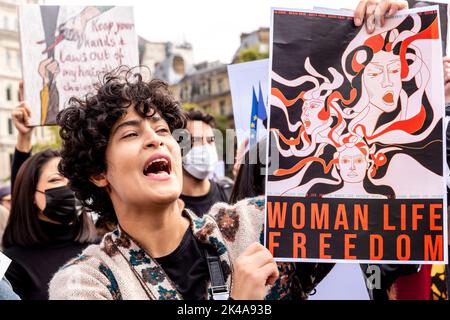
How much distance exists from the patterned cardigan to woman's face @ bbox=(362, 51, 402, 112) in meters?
0.56

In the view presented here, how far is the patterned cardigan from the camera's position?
7.27 feet

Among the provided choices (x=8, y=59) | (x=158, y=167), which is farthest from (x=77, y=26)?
(x=8, y=59)

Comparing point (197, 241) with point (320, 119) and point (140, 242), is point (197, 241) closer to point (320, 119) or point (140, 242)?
point (140, 242)

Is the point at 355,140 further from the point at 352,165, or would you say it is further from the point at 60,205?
the point at 60,205

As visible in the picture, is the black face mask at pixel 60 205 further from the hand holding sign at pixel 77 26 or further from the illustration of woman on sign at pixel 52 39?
the hand holding sign at pixel 77 26

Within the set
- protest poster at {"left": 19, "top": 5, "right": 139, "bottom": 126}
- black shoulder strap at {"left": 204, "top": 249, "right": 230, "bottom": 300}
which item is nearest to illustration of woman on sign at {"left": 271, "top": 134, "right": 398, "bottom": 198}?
black shoulder strap at {"left": 204, "top": 249, "right": 230, "bottom": 300}

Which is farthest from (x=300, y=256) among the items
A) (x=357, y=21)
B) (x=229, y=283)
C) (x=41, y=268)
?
(x=41, y=268)

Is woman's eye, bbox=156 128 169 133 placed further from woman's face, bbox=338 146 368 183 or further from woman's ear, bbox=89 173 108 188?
woman's face, bbox=338 146 368 183

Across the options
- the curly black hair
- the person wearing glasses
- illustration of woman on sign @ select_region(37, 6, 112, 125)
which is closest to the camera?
the curly black hair

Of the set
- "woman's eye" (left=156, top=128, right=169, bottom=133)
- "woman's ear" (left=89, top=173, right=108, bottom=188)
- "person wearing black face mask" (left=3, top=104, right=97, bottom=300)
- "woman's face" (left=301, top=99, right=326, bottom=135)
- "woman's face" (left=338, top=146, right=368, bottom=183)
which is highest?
"woman's face" (left=301, top=99, right=326, bottom=135)

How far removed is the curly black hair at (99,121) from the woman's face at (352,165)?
0.67 metres

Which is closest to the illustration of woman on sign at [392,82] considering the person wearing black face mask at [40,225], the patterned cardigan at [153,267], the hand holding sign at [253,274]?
the patterned cardigan at [153,267]

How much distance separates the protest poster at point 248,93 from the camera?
12.6 feet

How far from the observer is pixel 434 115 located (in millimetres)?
2410
